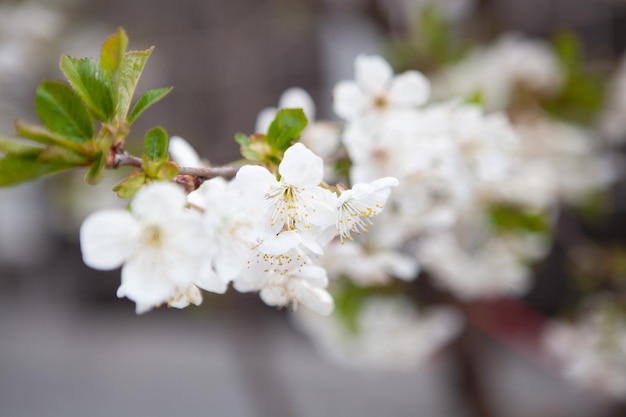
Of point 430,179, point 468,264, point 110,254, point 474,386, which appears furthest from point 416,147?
point 474,386

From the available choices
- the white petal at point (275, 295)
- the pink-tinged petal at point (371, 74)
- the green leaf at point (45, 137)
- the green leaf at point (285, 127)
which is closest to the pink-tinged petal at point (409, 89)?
the pink-tinged petal at point (371, 74)

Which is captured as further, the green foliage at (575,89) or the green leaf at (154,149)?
the green foliage at (575,89)

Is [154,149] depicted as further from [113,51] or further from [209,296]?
[209,296]

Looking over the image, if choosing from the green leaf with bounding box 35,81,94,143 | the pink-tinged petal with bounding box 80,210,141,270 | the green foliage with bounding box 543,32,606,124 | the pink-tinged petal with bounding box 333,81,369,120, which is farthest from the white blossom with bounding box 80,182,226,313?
the green foliage with bounding box 543,32,606,124

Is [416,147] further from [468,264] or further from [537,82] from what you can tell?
[537,82]

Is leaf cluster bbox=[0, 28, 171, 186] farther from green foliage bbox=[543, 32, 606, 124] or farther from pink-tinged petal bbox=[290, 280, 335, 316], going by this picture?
green foliage bbox=[543, 32, 606, 124]

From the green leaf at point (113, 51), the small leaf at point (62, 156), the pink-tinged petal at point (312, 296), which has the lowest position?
the pink-tinged petal at point (312, 296)

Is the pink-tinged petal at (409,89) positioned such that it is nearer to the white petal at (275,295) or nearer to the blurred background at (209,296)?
the white petal at (275,295)
